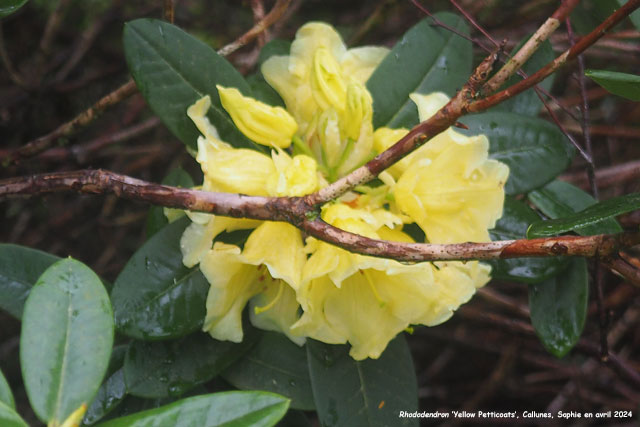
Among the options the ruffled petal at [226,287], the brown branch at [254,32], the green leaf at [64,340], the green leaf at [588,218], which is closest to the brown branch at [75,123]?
the brown branch at [254,32]

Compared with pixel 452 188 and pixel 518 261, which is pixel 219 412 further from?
pixel 518 261

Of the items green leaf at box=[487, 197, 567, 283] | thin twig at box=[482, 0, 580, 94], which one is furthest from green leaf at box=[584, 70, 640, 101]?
green leaf at box=[487, 197, 567, 283]

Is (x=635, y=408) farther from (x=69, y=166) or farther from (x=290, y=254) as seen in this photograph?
(x=69, y=166)

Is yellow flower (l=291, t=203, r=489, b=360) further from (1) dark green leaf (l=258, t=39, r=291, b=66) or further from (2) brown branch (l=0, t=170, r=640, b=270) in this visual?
(1) dark green leaf (l=258, t=39, r=291, b=66)

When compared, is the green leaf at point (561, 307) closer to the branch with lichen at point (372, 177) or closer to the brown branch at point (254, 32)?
the branch with lichen at point (372, 177)

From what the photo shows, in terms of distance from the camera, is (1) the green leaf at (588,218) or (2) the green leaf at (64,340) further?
(1) the green leaf at (588,218)

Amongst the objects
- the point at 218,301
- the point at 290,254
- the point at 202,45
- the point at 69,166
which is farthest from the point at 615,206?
the point at 69,166
